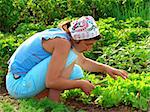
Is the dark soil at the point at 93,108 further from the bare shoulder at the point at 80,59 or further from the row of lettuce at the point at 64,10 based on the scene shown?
the row of lettuce at the point at 64,10

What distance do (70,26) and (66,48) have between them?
0.78 feet

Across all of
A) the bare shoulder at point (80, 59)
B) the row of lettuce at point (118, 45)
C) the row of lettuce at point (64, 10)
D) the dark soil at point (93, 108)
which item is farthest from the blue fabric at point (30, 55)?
the row of lettuce at point (64, 10)

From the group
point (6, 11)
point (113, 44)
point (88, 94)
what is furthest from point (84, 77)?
point (6, 11)

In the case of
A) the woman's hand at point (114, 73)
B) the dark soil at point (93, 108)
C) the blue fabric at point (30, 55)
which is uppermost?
the blue fabric at point (30, 55)

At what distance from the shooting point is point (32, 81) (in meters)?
4.16

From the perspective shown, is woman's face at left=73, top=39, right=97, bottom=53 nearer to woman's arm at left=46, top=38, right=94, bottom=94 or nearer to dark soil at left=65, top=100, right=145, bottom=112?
woman's arm at left=46, top=38, right=94, bottom=94

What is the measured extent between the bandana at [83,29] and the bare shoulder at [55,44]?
100 mm

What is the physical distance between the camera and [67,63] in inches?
161

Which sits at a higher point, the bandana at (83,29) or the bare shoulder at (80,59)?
the bandana at (83,29)

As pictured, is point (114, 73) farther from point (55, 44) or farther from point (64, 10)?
point (64, 10)

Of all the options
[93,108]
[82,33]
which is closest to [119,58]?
[93,108]

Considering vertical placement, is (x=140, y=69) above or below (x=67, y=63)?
below

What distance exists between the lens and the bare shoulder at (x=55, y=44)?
404 centimetres

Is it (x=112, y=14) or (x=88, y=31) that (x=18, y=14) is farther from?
(x=88, y=31)
